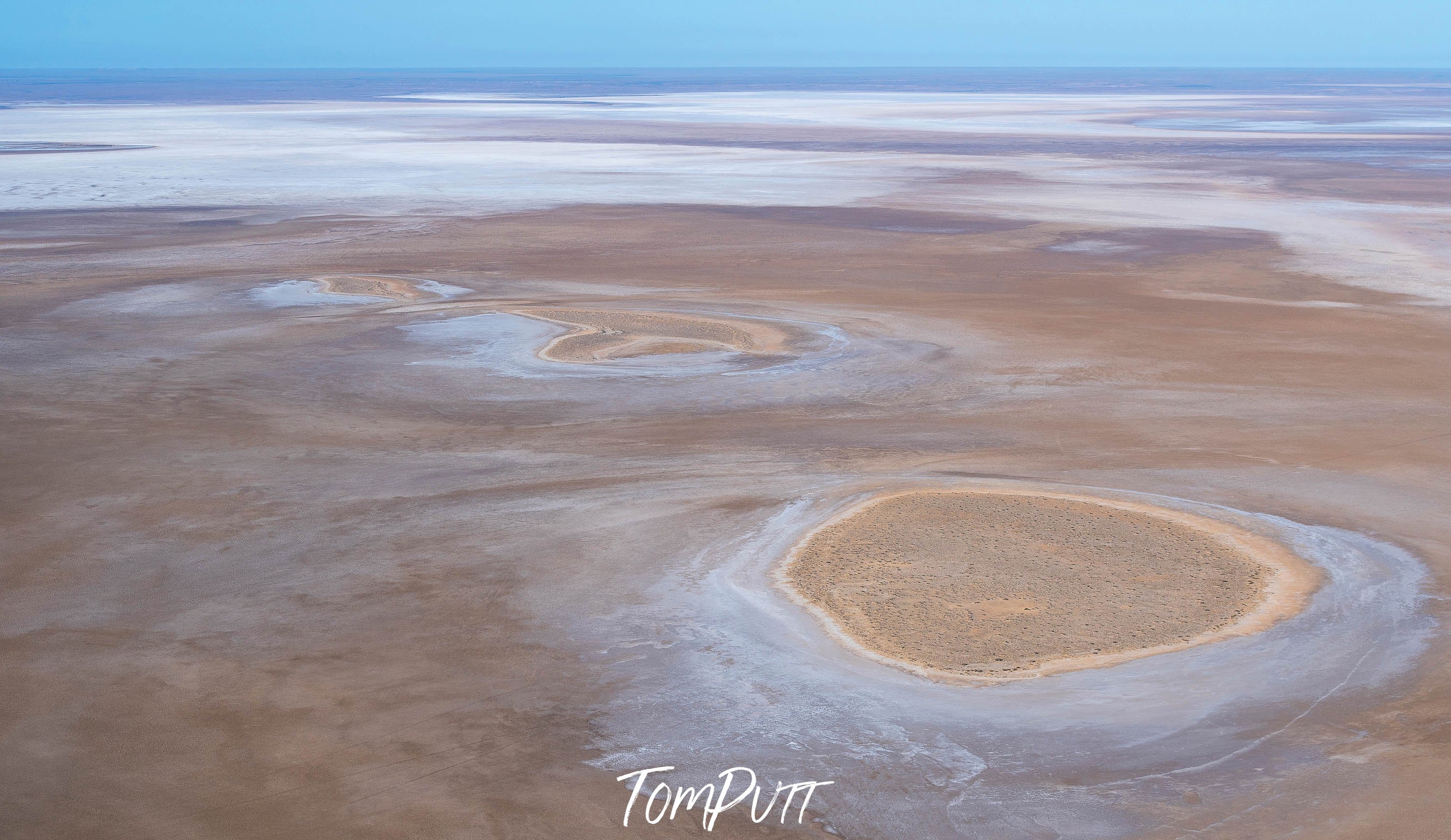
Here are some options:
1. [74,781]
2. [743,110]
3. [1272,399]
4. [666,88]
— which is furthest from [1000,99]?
[74,781]

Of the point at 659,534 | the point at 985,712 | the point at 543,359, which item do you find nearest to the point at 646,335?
the point at 543,359

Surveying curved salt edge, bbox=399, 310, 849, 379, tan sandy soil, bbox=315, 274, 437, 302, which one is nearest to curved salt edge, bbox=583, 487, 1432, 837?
curved salt edge, bbox=399, 310, 849, 379

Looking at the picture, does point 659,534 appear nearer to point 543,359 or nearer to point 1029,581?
point 1029,581

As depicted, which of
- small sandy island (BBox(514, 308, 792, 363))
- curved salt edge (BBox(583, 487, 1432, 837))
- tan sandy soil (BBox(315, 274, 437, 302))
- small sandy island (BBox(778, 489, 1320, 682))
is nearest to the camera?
curved salt edge (BBox(583, 487, 1432, 837))

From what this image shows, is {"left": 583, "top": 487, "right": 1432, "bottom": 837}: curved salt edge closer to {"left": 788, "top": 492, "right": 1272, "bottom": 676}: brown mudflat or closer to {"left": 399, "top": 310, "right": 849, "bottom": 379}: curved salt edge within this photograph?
{"left": 788, "top": 492, "right": 1272, "bottom": 676}: brown mudflat

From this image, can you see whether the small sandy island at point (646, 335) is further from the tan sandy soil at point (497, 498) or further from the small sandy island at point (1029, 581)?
the small sandy island at point (1029, 581)
